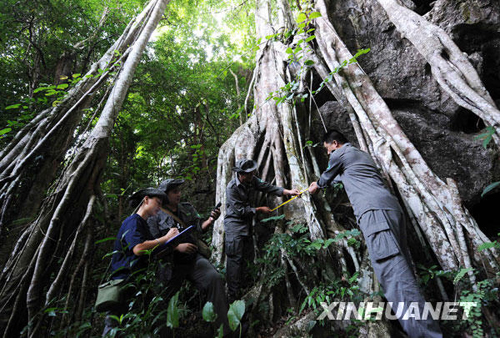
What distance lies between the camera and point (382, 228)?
2158mm

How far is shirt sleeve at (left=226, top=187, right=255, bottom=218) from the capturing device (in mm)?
3279

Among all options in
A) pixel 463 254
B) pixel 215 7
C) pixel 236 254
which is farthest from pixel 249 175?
pixel 215 7

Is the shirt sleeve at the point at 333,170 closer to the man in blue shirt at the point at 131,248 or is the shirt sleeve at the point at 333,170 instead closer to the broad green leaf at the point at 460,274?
the broad green leaf at the point at 460,274

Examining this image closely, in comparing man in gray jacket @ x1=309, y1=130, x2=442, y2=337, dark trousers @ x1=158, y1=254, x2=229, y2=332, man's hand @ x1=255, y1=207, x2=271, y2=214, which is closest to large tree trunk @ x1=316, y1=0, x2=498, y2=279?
man in gray jacket @ x1=309, y1=130, x2=442, y2=337

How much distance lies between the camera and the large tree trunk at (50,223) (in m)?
1.78

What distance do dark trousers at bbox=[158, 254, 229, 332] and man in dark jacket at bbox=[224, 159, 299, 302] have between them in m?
0.63

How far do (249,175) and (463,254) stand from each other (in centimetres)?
247

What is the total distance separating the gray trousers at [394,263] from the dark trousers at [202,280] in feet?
5.25

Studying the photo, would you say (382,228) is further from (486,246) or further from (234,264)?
(234,264)

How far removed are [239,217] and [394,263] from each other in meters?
1.94

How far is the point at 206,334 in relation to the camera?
2820 millimetres

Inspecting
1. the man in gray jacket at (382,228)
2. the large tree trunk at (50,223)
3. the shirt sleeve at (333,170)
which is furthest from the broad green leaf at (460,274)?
the large tree trunk at (50,223)

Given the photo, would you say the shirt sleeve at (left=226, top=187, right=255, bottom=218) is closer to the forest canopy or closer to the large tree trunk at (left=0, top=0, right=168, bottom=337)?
the forest canopy

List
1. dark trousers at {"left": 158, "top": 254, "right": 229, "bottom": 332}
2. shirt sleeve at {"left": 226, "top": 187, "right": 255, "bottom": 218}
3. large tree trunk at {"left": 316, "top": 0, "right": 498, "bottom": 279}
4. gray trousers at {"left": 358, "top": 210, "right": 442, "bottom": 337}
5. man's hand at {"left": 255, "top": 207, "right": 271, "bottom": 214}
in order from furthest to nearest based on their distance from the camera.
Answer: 1. man's hand at {"left": 255, "top": 207, "right": 271, "bottom": 214}
2. shirt sleeve at {"left": 226, "top": 187, "right": 255, "bottom": 218}
3. dark trousers at {"left": 158, "top": 254, "right": 229, "bottom": 332}
4. large tree trunk at {"left": 316, "top": 0, "right": 498, "bottom": 279}
5. gray trousers at {"left": 358, "top": 210, "right": 442, "bottom": 337}
